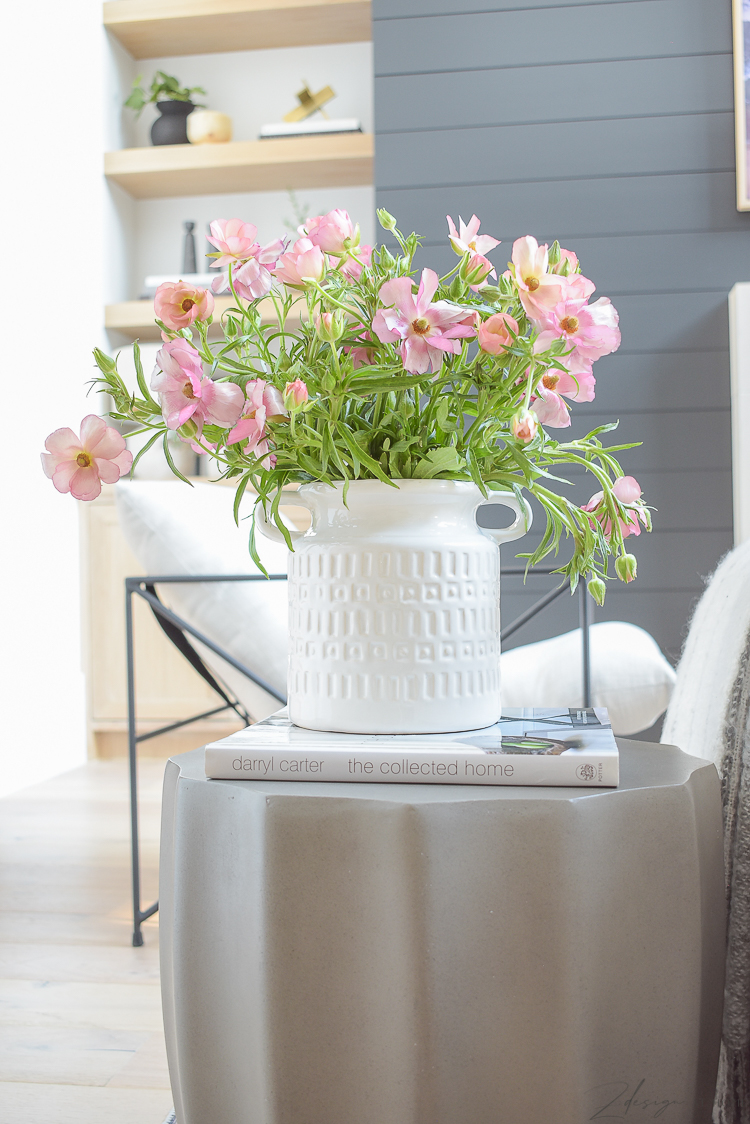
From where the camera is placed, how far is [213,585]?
1.41m

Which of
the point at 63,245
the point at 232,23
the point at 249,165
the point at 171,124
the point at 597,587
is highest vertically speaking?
the point at 232,23

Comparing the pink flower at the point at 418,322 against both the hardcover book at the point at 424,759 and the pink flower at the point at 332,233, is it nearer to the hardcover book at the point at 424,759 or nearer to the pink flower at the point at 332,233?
the pink flower at the point at 332,233

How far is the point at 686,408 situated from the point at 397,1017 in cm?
235

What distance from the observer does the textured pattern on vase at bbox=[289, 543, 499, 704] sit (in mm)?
681

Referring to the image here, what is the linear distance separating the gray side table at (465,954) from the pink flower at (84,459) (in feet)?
0.82

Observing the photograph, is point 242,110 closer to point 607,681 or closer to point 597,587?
point 607,681

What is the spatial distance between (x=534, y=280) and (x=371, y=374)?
126mm

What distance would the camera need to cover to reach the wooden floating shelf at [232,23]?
322 cm

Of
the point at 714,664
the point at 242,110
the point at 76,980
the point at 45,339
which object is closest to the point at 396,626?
the point at 714,664

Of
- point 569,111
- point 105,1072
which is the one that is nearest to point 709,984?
point 105,1072

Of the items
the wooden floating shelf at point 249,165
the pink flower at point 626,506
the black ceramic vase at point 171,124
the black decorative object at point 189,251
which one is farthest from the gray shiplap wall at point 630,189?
the pink flower at point 626,506

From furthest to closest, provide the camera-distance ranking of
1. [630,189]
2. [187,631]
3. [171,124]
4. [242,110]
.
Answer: [242,110] → [171,124] → [630,189] → [187,631]

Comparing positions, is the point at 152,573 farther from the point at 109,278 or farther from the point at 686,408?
the point at 109,278

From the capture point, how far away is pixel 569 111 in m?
2.68
